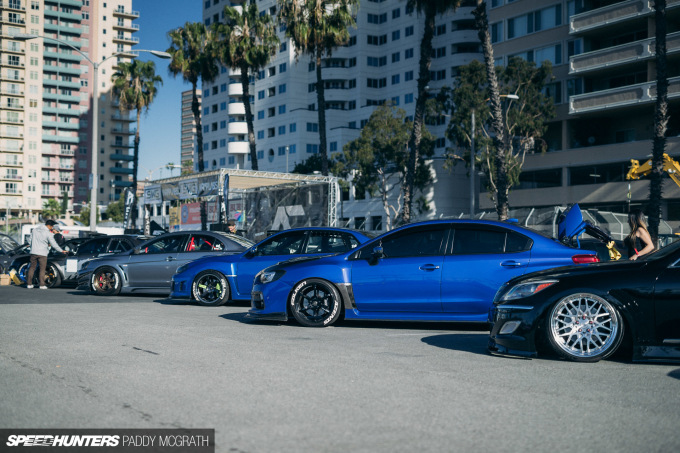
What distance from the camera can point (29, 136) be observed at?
122188 mm

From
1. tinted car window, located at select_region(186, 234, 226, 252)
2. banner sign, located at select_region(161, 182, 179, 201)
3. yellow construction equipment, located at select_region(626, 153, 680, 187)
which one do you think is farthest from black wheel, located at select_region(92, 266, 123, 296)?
yellow construction equipment, located at select_region(626, 153, 680, 187)

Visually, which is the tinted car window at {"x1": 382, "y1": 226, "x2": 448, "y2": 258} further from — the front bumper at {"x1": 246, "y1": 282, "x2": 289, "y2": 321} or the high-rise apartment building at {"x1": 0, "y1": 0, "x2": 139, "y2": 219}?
the high-rise apartment building at {"x1": 0, "y1": 0, "x2": 139, "y2": 219}

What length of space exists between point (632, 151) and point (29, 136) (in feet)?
351

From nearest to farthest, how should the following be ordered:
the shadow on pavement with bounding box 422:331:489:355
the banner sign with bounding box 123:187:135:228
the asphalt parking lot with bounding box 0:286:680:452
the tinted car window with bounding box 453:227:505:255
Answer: the asphalt parking lot with bounding box 0:286:680:452, the shadow on pavement with bounding box 422:331:489:355, the tinted car window with bounding box 453:227:505:255, the banner sign with bounding box 123:187:135:228

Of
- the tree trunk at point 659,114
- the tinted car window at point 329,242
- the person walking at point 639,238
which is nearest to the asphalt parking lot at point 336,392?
the tinted car window at point 329,242

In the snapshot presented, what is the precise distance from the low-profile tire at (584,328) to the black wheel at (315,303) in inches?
137

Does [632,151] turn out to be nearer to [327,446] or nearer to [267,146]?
[327,446]

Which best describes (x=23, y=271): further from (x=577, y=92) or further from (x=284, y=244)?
(x=577, y=92)

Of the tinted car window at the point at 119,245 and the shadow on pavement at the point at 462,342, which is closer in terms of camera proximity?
the shadow on pavement at the point at 462,342

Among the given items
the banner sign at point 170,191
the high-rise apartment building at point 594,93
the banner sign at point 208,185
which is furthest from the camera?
the high-rise apartment building at point 594,93

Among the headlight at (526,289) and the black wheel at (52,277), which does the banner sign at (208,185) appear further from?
the headlight at (526,289)

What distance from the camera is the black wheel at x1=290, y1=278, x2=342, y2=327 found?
9.61 m

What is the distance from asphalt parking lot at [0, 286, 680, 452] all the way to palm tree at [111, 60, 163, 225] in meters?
44.5

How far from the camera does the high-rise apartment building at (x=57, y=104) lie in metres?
120
